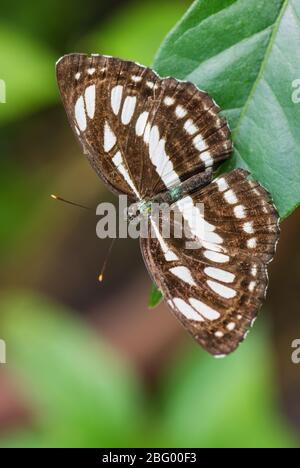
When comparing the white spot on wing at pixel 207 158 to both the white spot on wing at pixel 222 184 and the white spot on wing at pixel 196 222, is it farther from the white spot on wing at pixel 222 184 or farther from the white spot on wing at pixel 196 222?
the white spot on wing at pixel 196 222

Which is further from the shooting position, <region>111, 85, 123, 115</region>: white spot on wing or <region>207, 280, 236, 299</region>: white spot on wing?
<region>111, 85, 123, 115</region>: white spot on wing

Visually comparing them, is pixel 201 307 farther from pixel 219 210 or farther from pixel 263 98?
pixel 263 98

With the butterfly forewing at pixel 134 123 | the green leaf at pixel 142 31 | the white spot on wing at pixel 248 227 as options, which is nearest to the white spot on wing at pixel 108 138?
the butterfly forewing at pixel 134 123

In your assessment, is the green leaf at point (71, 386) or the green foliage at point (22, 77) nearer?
the green leaf at point (71, 386)

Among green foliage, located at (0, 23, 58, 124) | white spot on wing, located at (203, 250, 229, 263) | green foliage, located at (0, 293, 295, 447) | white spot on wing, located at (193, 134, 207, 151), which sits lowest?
green foliage, located at (0, 293, 295, 447)

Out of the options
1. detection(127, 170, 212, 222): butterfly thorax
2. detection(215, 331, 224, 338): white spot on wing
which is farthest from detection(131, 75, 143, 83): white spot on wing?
detection(215, 331, 224, 338): white spot on wing

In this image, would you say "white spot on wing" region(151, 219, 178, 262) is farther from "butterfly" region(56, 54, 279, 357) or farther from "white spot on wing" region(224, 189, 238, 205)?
"white spot on wing" region(224, 189, 238, 205)

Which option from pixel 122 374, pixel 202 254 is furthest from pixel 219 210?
pixel 122 374
